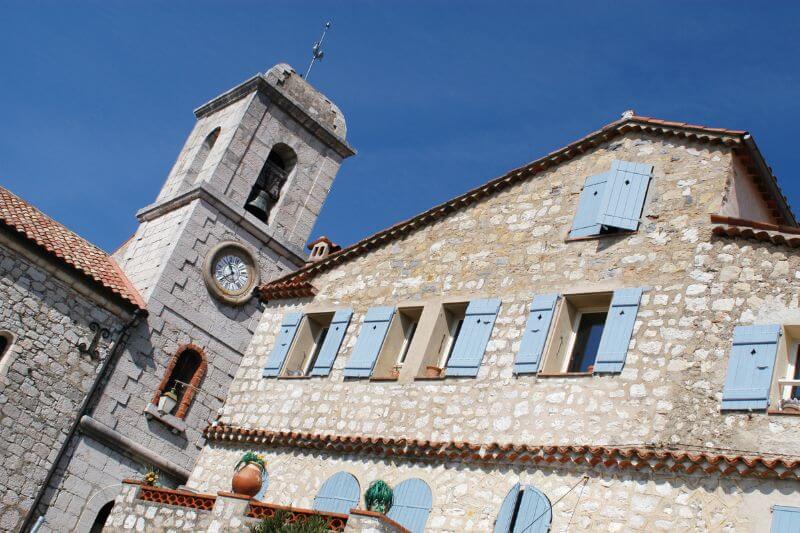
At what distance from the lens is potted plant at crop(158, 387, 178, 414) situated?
859 inches

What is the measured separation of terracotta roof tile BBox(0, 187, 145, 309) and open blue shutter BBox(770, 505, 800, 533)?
1532 centimetres

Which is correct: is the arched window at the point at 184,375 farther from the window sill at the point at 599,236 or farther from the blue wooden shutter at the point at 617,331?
the blue wooden shutter at the point at 617,331

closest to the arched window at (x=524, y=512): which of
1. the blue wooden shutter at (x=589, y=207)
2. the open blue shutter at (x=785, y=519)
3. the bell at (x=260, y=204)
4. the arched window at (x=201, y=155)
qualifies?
the open blue shutter at (x=785, y=519)

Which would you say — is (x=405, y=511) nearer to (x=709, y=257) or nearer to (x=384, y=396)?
(x=384, y=396)

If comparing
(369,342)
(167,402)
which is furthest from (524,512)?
(167,402)

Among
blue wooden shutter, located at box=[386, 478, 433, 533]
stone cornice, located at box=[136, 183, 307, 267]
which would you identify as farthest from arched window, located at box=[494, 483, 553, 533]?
stone cornice, located at box=[136, 183, 307, 267]

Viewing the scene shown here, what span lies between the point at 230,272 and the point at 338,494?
11093 millimetres

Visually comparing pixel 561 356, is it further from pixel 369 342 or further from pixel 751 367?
pixel 369 342

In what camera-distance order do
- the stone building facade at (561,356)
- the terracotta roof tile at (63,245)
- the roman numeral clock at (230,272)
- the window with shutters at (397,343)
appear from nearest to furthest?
the stone building facade at (561,356), the window with shutters at (397,343), the terracotta roof tile at (63,245), the roman numeral clock at (230,272)

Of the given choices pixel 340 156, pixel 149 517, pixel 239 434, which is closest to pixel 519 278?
pixel 239 434

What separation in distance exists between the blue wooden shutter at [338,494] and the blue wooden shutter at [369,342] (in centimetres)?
186

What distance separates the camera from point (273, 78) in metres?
26.0

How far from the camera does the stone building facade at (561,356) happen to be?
1139 cm

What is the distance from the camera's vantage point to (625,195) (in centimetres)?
1441
